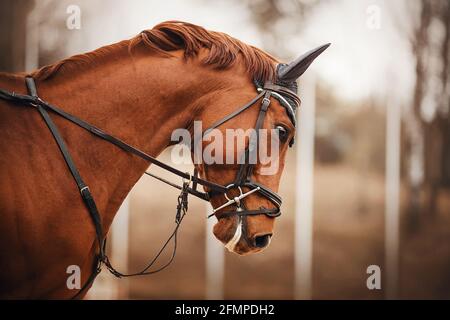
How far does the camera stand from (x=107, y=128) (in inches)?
105

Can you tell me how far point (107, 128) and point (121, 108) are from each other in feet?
0.49

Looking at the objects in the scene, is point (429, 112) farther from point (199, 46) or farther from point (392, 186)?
point (199, 46)

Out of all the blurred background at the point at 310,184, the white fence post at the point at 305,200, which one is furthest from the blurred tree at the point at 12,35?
the white fence post at the point at 305,200

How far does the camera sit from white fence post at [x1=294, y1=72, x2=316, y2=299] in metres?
9.50

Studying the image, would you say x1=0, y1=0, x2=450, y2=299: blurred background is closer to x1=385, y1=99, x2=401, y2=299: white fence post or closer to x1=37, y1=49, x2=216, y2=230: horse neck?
x1=385, y1=99, x2=401, y2=299: white fence post

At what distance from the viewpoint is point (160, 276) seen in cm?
1009

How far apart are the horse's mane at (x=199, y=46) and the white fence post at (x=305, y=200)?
683cm

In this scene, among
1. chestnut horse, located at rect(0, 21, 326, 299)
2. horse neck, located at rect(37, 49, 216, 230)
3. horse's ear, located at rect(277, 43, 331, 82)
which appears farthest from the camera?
horse's ear, located at rect(277, 43, 331, 82)

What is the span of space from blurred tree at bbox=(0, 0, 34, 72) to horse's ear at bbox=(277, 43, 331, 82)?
24.7 ft

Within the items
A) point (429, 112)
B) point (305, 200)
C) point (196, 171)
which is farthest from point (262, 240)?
point (429, 112)

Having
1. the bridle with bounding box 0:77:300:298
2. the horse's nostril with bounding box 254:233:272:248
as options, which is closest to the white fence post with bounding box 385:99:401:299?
the bridle with bounding box 0:77:300:298

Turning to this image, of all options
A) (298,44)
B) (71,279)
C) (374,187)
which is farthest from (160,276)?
(71,279)

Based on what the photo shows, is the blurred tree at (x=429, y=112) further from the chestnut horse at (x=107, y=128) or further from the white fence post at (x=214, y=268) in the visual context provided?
the chestnut horse at (x=107, y=128)
